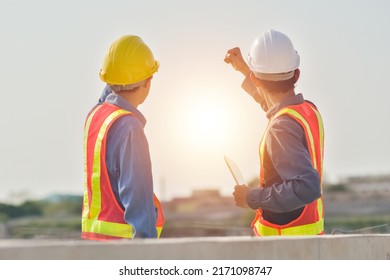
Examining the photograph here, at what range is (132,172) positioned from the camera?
276 inches

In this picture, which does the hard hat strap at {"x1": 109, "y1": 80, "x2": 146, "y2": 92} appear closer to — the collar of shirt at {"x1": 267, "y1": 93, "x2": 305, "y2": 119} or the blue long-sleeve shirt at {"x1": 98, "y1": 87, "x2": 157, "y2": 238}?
the blue long-sleeve shirt at {"x1": 98, "y1": 87, "x2": 157, "y2": 238}

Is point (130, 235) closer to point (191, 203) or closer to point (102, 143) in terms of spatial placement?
point (102, 143)

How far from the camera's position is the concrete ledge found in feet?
16.6

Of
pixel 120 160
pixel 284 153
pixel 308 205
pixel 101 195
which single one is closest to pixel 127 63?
pixel 120 160

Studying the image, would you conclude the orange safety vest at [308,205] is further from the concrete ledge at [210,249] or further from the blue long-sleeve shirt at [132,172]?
the blue long-sleeve shirt at [132,172]

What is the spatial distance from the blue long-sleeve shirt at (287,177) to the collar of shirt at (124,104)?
93 centimetres

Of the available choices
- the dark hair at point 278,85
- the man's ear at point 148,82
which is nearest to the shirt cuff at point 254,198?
the dark hair at point 278,85

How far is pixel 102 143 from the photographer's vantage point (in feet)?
23.9

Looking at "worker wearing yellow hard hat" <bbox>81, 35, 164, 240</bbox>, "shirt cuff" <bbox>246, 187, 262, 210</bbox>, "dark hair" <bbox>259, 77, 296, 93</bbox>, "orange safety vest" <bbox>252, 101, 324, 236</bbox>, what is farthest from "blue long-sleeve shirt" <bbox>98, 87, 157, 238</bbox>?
"dark hair" <bbox>259, 77, 296, 93</bbox>

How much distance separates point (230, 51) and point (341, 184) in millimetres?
130989

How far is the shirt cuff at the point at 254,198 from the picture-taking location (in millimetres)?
7664

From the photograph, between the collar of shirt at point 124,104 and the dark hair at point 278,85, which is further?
the dark hair at point 278,85

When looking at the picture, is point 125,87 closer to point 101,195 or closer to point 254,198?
point 101,195
